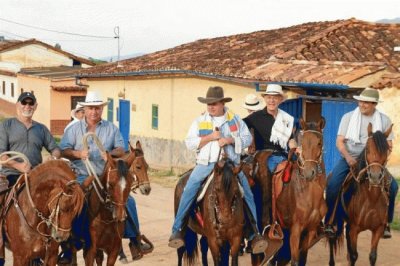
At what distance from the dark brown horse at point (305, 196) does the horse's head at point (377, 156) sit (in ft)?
1.97

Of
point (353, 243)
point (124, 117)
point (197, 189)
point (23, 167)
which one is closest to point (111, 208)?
point (23, 167)

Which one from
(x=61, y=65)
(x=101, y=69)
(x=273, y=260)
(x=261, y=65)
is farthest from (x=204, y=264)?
(x=61, y=65)

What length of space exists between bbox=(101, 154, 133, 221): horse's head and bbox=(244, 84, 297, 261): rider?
239 centimetres

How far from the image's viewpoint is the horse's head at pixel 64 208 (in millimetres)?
6461

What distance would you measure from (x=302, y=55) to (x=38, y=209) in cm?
1318

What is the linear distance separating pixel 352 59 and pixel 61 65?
3620cm

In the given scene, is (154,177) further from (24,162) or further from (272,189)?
(24,162)

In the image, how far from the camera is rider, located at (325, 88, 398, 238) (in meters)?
8.88

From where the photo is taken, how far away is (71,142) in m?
7.93

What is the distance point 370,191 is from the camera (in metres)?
8.60

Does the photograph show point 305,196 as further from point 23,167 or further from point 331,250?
point 23,167

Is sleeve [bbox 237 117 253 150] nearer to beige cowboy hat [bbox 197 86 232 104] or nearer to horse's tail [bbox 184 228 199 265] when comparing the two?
beige cowboy hat [bbox 197 86 232 104]

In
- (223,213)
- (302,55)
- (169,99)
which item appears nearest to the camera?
(223,213)

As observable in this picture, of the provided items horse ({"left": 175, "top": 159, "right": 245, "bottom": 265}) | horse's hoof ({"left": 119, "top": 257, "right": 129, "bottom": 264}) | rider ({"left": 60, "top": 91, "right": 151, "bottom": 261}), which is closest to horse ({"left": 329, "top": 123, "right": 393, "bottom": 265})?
horse ({"left": 175, "top": 159, "right": 245, "bottom": 265})
